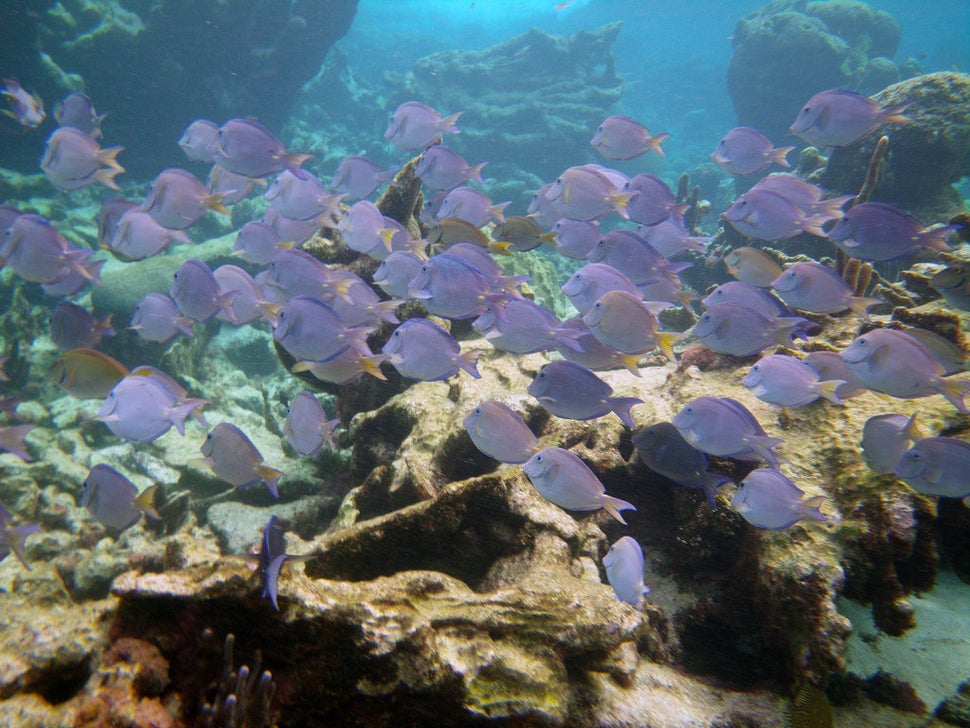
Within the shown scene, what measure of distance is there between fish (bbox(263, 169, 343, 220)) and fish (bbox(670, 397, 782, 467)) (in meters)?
3.63

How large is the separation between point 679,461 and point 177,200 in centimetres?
497

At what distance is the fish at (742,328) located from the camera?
322cm

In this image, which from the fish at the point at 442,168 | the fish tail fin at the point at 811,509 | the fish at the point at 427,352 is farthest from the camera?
the fish at the point at 442,168

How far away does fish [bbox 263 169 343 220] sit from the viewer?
432 centimetres

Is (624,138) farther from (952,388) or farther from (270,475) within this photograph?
(270,475)

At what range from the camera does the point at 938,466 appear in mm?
2551

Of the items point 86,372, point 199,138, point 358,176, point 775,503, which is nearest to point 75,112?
point 199,138

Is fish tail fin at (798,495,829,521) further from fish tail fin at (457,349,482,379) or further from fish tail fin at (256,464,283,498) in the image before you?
fish tail fin at (256,464,283,498)

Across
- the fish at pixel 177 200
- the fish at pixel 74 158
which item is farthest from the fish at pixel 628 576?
the fish at pixel 74 158

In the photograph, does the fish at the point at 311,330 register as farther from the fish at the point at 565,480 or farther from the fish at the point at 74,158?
the fish at the point at 74,158

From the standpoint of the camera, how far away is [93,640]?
6.48 ft

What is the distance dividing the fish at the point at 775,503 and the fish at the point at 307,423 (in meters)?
2.80

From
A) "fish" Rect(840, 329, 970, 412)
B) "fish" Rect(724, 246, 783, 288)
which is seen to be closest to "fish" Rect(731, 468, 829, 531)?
"fish" Rect(840, 329, 970, 412)

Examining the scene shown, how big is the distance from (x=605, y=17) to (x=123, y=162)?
72981 millimetres
